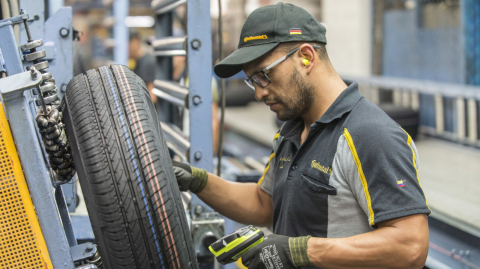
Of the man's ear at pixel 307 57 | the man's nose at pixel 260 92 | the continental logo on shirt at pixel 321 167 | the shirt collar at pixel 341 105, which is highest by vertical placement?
the man's ear at pixel 307 57

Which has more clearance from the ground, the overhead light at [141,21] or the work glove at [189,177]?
the overhead light at [141,21]

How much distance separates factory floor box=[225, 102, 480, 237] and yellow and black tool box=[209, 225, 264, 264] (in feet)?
5.16

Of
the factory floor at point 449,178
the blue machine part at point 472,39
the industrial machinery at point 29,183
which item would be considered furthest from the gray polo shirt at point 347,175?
the blue machine part at point 472,39

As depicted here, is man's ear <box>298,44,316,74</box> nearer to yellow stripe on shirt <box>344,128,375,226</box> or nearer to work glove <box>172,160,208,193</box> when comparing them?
yellow stripe on shirt <box>344,128,375,226</box>

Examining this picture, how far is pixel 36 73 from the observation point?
4.24 ft

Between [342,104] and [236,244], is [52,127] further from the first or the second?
[342,104]

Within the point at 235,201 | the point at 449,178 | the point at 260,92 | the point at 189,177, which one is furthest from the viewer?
the point at 449,178

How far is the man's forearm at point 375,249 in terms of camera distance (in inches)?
58.4

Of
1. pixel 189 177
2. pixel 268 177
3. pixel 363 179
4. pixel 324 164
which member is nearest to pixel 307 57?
pixel 324 164

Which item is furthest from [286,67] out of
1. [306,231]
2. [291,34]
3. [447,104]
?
[447,104]

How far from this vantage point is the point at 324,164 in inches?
66.1

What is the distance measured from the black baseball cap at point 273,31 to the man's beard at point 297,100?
0.47ft

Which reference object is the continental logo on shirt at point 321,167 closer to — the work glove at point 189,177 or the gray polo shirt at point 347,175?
the gray polo shirt at point 347,175

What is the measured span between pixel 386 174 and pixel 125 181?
0.83 m
